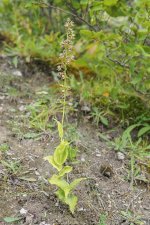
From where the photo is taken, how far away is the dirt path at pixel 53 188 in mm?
2588

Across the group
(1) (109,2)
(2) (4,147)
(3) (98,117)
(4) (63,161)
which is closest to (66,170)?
(4) (63,161)

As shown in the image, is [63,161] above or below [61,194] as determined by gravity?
above

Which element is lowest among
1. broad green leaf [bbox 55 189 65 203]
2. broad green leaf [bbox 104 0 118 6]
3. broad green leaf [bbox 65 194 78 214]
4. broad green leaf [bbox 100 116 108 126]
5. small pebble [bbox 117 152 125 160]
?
small pebble [bbox 117 152 125 160]

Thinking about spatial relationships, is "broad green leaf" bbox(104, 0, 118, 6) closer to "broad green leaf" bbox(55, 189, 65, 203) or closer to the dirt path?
the dirt path

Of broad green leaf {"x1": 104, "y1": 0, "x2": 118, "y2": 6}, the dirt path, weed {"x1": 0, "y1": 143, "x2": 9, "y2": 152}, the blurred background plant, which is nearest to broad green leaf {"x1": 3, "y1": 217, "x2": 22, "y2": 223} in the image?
the dirt path

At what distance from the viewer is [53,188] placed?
108 inches

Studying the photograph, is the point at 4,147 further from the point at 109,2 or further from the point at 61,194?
the point at 109,2

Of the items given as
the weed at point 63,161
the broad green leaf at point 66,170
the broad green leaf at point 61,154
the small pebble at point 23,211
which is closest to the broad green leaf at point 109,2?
the weed at point 63,161

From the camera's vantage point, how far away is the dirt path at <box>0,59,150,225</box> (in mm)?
2588

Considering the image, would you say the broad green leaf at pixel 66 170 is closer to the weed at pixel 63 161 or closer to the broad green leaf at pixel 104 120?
the weed at pixel 63 161

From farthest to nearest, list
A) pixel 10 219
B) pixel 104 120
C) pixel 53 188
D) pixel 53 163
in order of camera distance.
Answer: pixel 104 120, pixel 53 188, pixel 53 163, pixel 10 219

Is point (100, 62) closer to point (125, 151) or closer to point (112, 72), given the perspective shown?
point (112, 72)

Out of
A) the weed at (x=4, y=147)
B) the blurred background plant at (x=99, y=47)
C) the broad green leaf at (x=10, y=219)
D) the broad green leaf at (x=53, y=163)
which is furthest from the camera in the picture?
the blurred background plant at (x=99, y=47)

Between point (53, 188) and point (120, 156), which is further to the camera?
point (120, 156)
